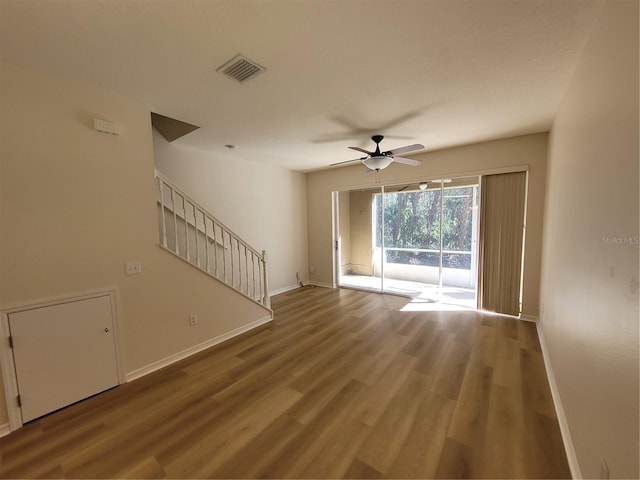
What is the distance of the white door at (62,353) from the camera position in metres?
1.96

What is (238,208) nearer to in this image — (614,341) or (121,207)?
(121,207)

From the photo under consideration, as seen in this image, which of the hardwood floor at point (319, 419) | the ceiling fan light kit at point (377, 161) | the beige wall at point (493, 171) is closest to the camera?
the hardwood floor at point (319, 419)

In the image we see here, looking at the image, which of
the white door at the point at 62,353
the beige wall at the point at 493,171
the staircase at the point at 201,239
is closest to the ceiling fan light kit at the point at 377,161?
the beige wall at the point at 493,171

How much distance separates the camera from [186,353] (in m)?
2.93

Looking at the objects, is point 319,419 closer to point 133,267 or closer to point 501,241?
point 133,267

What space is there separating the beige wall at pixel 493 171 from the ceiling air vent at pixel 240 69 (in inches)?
136

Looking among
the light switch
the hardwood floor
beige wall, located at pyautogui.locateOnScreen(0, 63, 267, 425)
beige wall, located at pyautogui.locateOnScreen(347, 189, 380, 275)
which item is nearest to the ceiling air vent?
beige wall, located at pyautogui.locateOnScreen(0, 63, 267, 425)

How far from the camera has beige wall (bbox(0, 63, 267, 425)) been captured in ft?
6.23

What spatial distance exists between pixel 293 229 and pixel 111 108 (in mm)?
4017

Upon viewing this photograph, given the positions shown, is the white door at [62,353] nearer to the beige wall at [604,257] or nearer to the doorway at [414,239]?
the beige wall at [604,257]

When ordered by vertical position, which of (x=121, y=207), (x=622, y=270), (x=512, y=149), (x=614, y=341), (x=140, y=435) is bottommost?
(x=140, y=435)

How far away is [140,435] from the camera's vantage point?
1.84 metres

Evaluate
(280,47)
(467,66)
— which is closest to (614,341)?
(467,66)

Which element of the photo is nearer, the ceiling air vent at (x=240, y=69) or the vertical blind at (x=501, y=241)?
the ceiling air vent at (x=240, y=69)
